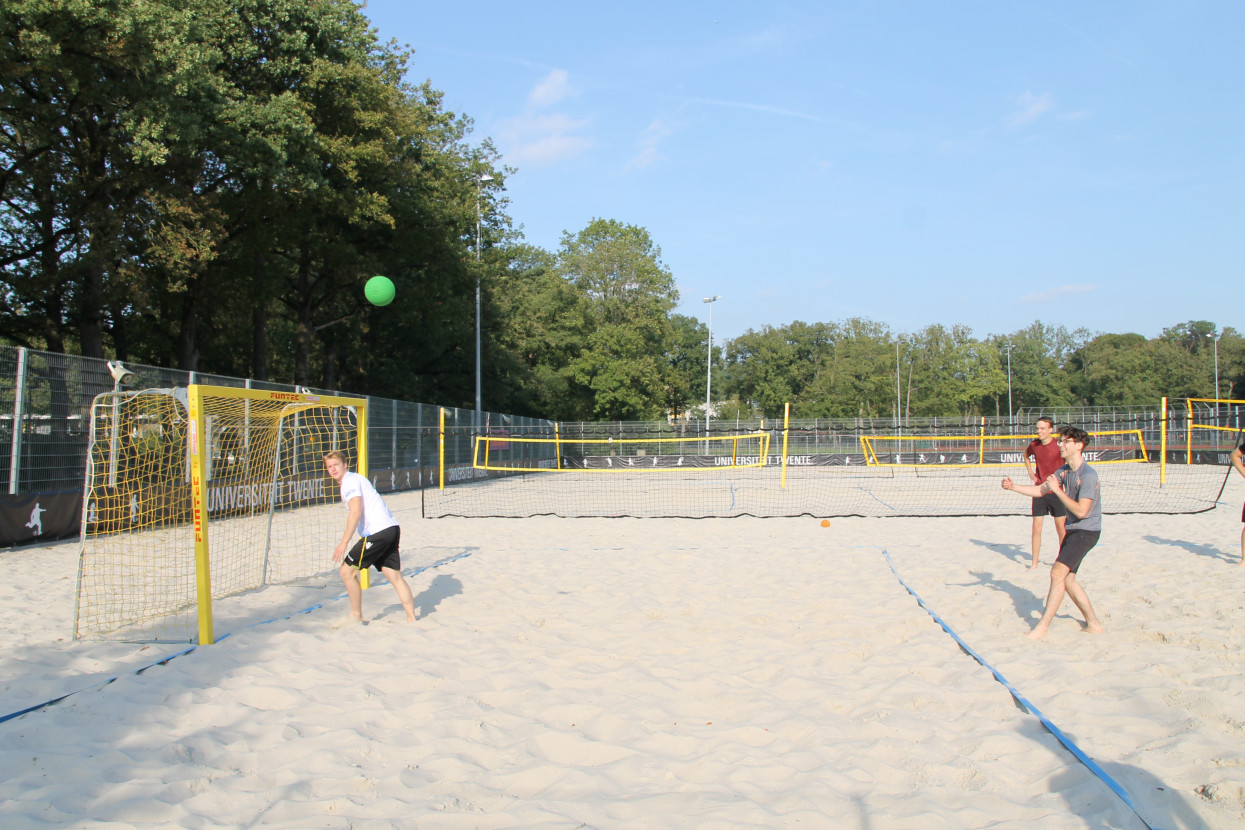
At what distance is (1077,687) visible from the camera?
4598 mm

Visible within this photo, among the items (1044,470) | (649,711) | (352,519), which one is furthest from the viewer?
(1044,470)

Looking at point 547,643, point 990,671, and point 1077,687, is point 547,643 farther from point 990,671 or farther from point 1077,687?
point 1077,687

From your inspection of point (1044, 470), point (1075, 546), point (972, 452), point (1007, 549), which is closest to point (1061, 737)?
point (1075, 546)

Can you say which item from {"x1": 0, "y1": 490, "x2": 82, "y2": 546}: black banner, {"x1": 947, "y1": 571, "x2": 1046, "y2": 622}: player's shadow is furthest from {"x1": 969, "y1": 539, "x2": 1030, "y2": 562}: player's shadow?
{"x1": 0, "y1": 490, "x2": 82, "y2": 546}: black banner

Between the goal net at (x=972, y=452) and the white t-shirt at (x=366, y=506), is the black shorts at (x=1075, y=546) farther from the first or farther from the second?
the goal net at (x=972, y=452)

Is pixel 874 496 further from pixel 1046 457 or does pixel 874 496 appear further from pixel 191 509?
pixel 191 509

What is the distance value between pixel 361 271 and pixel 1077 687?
2491 cm

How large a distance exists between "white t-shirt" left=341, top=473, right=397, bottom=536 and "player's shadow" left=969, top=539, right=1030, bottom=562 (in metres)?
6.98

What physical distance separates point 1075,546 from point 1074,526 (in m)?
0.16

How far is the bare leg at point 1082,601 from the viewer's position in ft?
18.0

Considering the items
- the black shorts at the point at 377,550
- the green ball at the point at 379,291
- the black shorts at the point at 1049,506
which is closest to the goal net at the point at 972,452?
the black shorts at the point at 1049,506

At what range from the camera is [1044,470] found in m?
8.77

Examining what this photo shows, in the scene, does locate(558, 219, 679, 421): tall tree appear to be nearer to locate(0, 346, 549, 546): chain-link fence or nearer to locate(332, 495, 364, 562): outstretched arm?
locate(0, 346, 549, 546): chain-link fence

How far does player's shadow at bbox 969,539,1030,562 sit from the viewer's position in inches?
352
